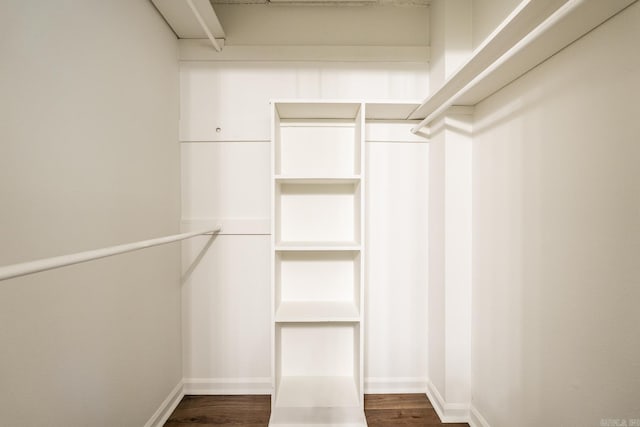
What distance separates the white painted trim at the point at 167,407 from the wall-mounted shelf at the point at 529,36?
6.87 ft

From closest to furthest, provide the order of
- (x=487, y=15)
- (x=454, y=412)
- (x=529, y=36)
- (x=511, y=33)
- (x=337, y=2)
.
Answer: (x=529, y=36) < (x=511, y=33) < (x=487, y=15) < (x=454, y=412) < (x=337, y=2)

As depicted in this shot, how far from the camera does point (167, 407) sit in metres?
1.46

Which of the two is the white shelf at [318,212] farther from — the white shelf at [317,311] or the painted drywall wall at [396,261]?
the white shelf at [317,311]

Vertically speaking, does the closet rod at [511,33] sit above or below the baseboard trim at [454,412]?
above

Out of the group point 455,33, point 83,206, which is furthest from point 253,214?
point 455,33

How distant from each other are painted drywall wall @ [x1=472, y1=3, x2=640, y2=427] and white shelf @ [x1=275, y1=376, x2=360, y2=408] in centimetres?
69

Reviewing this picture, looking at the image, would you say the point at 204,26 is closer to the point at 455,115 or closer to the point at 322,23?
the point at 322,23

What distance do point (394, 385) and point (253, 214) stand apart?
4.54 ft

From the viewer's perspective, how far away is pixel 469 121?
1459 mm

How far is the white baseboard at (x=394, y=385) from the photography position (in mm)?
1657

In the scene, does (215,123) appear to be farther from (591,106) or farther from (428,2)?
(591,106)

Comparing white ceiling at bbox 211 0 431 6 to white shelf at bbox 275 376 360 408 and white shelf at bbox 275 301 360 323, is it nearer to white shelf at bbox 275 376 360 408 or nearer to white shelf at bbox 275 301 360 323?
white shelf at bbox 275 301 360 323

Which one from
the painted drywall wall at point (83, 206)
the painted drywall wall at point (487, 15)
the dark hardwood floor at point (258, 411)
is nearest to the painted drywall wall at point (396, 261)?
the dark hardwood floor at point (258, 411)

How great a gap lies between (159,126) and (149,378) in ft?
4.22
